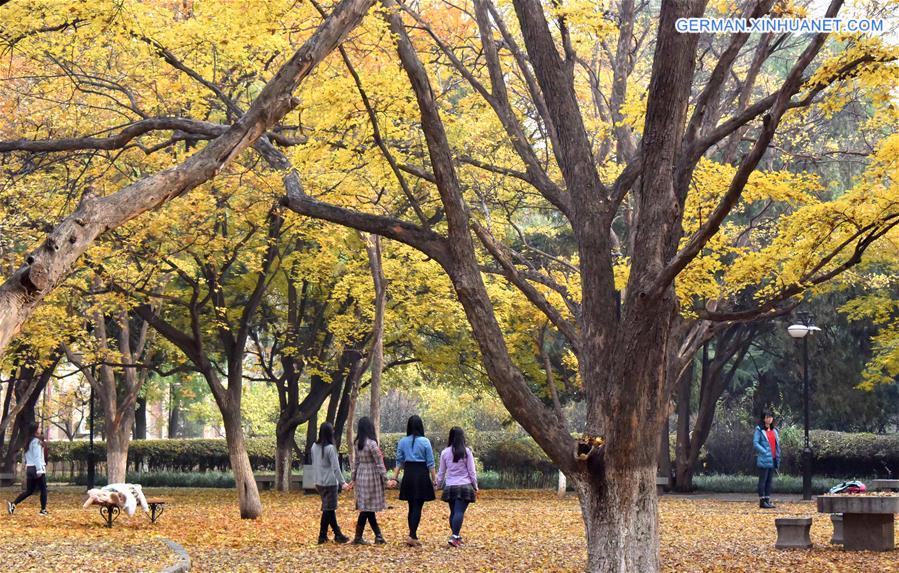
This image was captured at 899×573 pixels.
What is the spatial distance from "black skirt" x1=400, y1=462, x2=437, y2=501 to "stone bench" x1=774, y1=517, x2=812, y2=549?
15.0 ft

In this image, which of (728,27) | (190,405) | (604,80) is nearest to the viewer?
(728,27)

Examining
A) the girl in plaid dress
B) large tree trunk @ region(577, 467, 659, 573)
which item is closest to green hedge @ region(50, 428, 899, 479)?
the girl in plaid dress

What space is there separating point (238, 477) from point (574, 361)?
10963mm

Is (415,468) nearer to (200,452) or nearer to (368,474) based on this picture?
(368,474)

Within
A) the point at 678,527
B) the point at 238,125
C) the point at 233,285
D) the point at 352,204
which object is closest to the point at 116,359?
the point at 233,285

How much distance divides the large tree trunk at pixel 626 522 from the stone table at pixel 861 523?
407 cm

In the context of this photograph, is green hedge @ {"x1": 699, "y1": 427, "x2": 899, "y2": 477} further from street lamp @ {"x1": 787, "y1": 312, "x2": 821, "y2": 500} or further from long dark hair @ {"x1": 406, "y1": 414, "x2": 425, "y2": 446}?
long dark hair @ {"x1": 406, "y1": 414, "x2": 425, "y2": 446}

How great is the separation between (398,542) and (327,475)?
1.44 meters

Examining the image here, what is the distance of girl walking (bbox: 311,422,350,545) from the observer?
1538 centimetres

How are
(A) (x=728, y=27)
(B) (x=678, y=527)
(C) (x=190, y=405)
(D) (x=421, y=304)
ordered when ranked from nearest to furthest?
1. (A) (x=728, y=27)
2. (B) (x=678, y=527)
3. (D) (x=421, y=304)
4. (C) (x=190, y=405)

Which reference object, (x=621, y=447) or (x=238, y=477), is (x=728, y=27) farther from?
(x=238, y=477)

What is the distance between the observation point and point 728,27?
11516mm

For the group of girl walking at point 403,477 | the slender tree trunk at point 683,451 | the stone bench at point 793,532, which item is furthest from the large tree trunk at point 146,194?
the slender tree trunk at point 683,451

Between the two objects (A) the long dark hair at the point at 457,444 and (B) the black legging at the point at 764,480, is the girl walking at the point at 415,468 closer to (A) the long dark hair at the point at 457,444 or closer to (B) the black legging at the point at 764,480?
(A) the long dark hair at the point at 457,444
